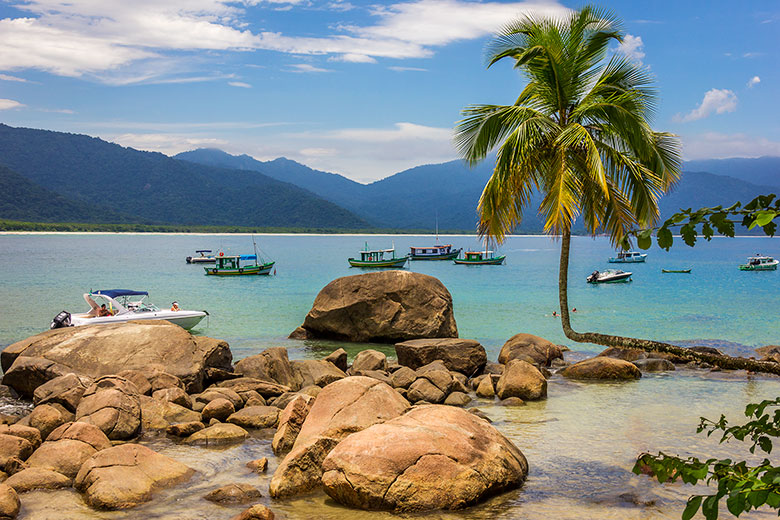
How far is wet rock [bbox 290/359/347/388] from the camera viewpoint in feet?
54.2

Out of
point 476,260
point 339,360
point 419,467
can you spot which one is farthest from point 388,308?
point 476,260

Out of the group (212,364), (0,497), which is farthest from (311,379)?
(0,497)


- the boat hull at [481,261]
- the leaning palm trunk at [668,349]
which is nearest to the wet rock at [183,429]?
the leaning palm trunk at [668,349]

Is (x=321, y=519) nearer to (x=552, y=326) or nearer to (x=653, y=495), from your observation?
(x=653, y=495)

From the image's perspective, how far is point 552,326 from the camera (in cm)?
3384

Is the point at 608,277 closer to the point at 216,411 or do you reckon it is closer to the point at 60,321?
the point at 60,321

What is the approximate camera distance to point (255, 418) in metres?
13.0

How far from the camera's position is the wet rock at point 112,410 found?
1159cm

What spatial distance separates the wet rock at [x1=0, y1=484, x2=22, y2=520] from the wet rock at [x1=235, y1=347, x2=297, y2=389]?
327 inches

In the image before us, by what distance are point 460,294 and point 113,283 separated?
112 ft

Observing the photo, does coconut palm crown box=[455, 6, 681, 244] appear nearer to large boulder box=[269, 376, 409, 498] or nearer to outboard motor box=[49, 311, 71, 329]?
large boulder box=[269, 376, 409, 498]

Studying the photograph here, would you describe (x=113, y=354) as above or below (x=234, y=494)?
above

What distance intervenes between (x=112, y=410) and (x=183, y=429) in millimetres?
1332

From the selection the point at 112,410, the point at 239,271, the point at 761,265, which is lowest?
the point at 239,271
